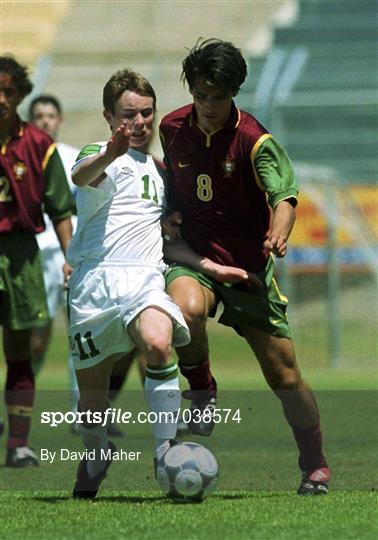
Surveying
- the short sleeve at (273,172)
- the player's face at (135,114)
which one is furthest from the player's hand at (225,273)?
the player's face at (135,114)

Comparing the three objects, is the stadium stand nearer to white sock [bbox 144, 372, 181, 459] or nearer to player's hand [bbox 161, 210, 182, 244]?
player's hand [bbox 161, 210, 182, 244]

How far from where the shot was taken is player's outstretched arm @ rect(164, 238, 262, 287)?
5078mm

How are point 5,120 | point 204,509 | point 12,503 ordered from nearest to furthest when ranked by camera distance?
point 204,509
point 12,503
point 5,120

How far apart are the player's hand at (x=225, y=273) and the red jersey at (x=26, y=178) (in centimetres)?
187

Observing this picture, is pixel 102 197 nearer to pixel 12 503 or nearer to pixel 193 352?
pixel 193 352

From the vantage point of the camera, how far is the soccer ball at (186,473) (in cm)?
473

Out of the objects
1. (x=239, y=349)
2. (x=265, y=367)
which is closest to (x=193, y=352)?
(x=265, y=367)

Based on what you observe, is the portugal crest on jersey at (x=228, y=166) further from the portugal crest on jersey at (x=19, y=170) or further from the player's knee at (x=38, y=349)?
the player's knee at (x=38, y=349)

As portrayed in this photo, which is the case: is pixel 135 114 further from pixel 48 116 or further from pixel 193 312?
pixel 48 116

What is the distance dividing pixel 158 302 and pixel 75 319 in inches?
14.1

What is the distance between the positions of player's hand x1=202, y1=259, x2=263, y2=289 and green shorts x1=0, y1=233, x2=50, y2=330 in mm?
1948

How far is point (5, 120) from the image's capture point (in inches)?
264

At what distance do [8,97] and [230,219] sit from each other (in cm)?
191

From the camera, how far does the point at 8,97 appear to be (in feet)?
21.7
